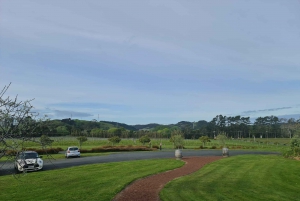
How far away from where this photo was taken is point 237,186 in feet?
48.3

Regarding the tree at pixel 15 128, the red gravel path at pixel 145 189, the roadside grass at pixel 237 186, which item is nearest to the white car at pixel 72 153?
the red gravel path at pixel 145 189

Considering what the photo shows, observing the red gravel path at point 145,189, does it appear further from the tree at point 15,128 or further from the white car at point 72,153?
the white car at point 72,153

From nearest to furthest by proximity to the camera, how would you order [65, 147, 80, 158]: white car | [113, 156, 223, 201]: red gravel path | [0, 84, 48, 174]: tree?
[0, 84, 48, 174]: tree → [113, 156, 223, 201]: red gravel path → [65, 147, 80, 158]: white car

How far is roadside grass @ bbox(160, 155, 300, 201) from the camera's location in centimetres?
1249

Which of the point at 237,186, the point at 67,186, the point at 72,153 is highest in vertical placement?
the point at 72,153

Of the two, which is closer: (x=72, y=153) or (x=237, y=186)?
(x=237, y=186)

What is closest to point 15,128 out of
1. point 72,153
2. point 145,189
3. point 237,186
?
point 145,189

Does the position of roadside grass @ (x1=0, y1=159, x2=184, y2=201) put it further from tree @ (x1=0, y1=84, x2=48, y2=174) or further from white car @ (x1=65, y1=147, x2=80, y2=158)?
white car @ (x1=65, y1=147, x2=80, y2=158)

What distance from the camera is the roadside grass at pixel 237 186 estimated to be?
1249 cm

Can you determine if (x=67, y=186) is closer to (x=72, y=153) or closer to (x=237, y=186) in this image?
(x=237, y=186)

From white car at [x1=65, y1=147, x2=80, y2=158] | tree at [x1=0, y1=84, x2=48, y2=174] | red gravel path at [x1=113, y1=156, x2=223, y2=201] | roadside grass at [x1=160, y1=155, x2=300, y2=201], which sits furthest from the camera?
white car at [x1=65, y1=147, x2=80, y2=158]

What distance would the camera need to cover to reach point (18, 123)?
5.84m

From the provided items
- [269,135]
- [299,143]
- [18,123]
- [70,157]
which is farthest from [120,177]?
[269,135]

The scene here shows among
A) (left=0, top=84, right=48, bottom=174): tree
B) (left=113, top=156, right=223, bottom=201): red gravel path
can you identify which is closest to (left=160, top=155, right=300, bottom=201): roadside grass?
(left=113, top=156, right=223, bottom=201): red gravel path
